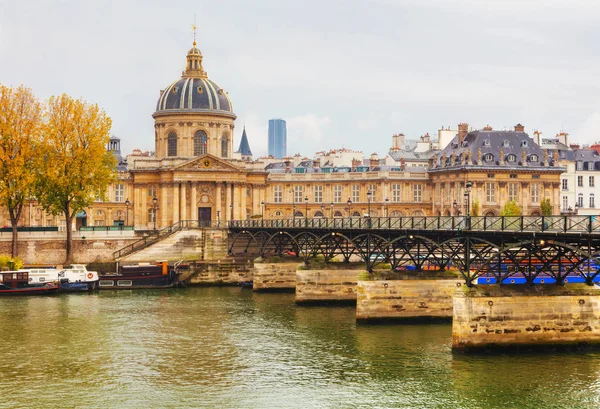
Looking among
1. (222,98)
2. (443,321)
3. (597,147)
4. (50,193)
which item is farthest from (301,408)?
(597,147)

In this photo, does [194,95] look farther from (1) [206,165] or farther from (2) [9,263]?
(2) [9,263]

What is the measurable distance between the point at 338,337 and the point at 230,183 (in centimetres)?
6608

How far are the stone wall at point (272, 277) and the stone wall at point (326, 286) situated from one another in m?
12.6

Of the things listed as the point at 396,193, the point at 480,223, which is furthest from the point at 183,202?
the point at 480,223

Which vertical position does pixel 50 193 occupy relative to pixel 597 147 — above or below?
below

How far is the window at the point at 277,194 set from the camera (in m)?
136

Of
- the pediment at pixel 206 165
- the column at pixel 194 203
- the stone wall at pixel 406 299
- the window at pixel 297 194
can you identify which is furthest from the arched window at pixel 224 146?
the stone wall at pixel 406 299

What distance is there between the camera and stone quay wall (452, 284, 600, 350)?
4978cm

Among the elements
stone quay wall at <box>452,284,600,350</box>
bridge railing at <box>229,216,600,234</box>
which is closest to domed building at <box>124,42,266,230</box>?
bridge railing at <box>229,216,600,234</box>

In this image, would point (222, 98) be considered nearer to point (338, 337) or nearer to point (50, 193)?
point (50, 193)

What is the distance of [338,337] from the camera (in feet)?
191

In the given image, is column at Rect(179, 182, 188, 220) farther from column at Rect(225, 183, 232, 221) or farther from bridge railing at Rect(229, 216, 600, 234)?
bridge railing at Rect(229, 216, 600, 234)

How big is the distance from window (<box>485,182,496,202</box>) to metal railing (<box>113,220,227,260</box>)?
113 ft

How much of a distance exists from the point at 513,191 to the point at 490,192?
129 inches
